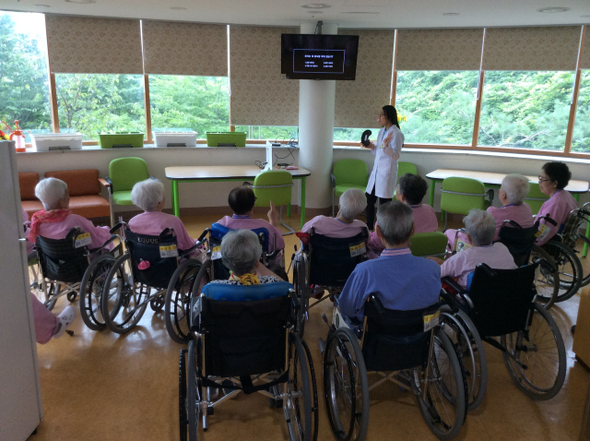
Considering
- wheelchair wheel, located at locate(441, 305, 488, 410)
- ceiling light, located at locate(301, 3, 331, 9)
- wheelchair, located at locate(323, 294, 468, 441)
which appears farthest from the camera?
ceiling light, located at locate(301, 3, 331, 9)

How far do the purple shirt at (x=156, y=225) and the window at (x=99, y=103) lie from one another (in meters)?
3.74

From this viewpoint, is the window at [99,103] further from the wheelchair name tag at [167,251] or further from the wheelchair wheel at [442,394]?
the wheelchair wheel at [442,394]

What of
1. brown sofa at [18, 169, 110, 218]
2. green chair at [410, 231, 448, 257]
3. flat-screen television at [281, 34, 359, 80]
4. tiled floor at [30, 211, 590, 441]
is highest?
flat-screen television at [281, 34, 359, 80]

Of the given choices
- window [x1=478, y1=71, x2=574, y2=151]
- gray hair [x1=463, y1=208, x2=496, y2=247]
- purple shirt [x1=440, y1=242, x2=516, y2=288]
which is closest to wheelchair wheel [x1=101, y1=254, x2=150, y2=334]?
purple shirt [x1=440, y1=242, x2=516, y2=288]

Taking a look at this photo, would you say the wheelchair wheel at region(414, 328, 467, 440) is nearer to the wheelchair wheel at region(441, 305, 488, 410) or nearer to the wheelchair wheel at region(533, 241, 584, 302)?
the wheelchair wheel at region(441, 305, 488, 410)

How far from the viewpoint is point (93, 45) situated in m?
6.07

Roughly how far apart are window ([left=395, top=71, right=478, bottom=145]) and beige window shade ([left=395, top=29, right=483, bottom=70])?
0.16 metres

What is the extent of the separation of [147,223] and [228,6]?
115 inches

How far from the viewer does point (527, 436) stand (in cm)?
249

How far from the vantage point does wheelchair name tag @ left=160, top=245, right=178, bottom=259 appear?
3096 mm

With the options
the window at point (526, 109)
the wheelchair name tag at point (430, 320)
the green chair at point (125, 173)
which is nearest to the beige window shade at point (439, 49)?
the window at point (526, 109)

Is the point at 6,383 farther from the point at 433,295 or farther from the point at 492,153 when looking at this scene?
the point at 492,153

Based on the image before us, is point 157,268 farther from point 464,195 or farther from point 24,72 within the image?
point 24,72

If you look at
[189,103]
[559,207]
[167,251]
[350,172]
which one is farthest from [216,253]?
[189,103]
